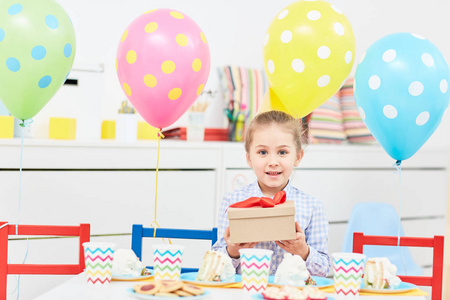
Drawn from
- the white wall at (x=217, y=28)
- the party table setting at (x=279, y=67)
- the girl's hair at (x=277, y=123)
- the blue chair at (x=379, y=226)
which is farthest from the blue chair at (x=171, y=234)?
the blue chair at (x=379, y=226)

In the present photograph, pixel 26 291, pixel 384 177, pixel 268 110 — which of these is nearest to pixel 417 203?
pixel 384 177

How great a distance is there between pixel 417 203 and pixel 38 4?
2474 mm

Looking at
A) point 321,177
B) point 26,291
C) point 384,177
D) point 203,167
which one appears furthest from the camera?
point 384,177

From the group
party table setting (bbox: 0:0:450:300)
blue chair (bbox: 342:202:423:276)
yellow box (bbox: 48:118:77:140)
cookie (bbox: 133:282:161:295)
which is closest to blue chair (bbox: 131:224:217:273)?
party table setting (bbox: 0:0:450:300)

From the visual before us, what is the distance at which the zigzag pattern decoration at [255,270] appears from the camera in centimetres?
134

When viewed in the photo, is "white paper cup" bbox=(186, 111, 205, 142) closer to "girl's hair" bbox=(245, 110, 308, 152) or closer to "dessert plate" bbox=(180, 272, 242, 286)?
"girl's hair" bbox=(245, 110, 308, 152)

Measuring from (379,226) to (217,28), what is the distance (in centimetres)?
134

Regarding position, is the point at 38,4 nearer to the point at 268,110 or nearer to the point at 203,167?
the point at 268,110

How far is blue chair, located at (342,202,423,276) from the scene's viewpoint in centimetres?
315

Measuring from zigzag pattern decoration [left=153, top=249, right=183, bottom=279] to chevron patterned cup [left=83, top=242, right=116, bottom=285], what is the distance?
10cm

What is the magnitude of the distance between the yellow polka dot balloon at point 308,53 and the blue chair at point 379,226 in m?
1.30

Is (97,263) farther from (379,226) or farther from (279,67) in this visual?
(379,226)

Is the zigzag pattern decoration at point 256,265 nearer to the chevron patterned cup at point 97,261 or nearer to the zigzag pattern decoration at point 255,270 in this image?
the zigzag pattern decoration at point 255,270

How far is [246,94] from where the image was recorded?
330 centimetres
